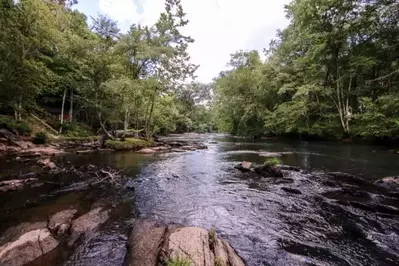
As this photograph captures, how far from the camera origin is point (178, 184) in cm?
873

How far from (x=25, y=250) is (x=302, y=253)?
186 inches

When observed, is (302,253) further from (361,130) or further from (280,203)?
(361,130)

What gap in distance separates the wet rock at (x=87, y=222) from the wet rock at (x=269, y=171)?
6.41 m

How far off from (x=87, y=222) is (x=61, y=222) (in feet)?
1.69

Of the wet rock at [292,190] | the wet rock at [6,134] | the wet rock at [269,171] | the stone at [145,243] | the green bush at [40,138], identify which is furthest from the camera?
the green bush at [40,138]

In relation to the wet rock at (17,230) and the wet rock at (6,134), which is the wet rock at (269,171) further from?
the wet rock at (6,134)

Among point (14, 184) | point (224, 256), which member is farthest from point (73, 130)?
point (224, 256)

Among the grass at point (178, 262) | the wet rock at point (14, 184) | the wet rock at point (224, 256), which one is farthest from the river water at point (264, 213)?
the grass at point (178, 262)

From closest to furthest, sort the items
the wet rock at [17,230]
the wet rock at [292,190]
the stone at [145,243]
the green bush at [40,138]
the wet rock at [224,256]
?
the wet rock at [224,256] → the stone at [145,243] → the wet rock at [17,230] → the wet rock at [292,190] → the green bush at [40,138]

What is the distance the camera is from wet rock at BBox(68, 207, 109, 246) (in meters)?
4.66

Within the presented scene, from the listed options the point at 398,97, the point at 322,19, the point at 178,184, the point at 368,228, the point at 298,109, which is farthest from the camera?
the point at 298,109

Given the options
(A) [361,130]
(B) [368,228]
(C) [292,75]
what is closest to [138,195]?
(B) [368,228]

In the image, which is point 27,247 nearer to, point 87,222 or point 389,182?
point 87,222

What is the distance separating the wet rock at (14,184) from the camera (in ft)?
24.3
